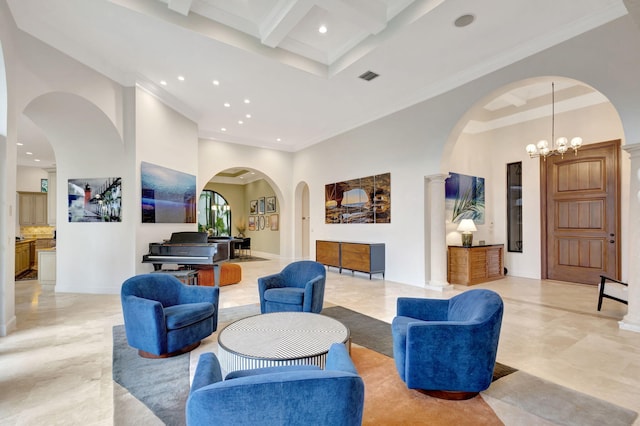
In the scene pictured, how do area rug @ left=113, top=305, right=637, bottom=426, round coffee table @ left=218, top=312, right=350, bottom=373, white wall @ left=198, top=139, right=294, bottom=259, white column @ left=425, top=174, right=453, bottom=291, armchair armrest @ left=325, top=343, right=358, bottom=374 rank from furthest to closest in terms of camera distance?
white wall @ left=198, top=139, right=294, bottom=259, white column @ left=425, top=174, right=453, bottom=291, round coffee table @ left=218, top=312, right=350, bottom=373, area rug @ left=113, top=305, right=637, bottom=426, armchair armrest @ left=325, top=343, right=358, bottom=374

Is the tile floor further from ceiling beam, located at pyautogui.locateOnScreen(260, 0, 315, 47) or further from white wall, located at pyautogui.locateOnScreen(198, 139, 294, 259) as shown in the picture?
white wall, located at pyautogui.locateOnScreen(198, 139, 294, 259)

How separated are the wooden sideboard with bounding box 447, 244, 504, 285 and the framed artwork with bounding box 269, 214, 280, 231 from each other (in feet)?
22.5

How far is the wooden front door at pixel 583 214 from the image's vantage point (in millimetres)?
5992

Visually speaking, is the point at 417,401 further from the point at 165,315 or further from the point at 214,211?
the point at 214,211

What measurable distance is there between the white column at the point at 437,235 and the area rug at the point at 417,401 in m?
3.25

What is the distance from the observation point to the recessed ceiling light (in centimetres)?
387

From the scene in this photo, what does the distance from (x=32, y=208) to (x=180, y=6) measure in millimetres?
9897

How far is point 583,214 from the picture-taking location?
6.39m

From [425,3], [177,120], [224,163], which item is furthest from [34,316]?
[425,3]

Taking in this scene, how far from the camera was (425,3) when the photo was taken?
382cm

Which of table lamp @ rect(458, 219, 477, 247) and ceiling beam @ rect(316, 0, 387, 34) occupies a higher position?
ceiling beam @ rect(316, 0, 387, 34)

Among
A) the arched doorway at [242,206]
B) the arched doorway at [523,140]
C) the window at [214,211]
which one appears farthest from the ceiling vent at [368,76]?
the window at [214,211]

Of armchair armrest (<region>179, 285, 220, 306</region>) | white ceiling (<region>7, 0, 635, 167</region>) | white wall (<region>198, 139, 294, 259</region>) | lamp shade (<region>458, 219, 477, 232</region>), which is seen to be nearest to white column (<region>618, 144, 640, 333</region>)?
white ceiling (<region>7, 0, 635, 167</region>)

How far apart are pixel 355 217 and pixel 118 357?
19.4 ft
